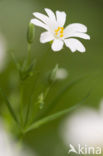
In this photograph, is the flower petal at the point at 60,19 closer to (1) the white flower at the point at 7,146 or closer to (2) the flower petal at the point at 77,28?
(2) the flower petal at the point at 77,28

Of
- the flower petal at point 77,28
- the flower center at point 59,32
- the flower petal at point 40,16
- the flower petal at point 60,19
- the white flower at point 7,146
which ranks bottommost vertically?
the white flower at point 7,146

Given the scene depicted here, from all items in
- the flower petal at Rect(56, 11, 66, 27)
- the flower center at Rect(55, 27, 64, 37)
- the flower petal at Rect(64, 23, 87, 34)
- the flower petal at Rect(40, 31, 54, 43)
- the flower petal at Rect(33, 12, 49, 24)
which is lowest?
the flower petal at Rect(64, 23, 87, 34)

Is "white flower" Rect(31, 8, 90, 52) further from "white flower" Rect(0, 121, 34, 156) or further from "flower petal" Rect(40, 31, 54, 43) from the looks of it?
"white flower" Rect(0, 121, 34, 156)

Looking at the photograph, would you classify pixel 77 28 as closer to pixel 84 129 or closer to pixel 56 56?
pixel 84 129

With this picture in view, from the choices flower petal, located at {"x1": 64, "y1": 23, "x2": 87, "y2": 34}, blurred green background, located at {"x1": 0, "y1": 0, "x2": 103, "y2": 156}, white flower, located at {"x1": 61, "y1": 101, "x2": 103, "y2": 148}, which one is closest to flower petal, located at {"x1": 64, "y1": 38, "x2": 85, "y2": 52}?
flower petal, located at {"x1": 64, "y1": 23, "x2": 87, "y2": 34}

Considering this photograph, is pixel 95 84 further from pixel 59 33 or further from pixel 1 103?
pixel 59 33

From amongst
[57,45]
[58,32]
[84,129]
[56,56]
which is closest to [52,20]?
[58,32]

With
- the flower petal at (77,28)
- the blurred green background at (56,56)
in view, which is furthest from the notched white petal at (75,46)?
the blurred green background at (56,56)
